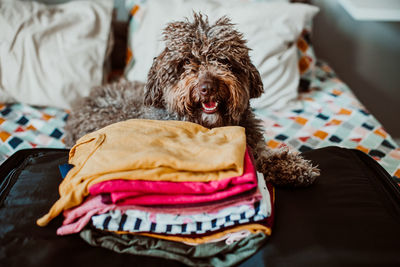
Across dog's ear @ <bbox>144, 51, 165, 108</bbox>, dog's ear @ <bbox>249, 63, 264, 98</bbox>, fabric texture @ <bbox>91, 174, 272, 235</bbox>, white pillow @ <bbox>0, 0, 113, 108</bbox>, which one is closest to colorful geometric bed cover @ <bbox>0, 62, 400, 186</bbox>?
white pillow @ <bbox>0, 0, 113, 108</bbox>

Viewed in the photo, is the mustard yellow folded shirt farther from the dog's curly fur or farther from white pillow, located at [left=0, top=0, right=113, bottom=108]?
white pillow, located at [left=0, top=0, right=113, bottom=108]

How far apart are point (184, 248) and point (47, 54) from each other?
177 centimetres

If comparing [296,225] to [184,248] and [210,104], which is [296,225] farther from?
[210,104]

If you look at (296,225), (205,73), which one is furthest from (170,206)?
(205,73)

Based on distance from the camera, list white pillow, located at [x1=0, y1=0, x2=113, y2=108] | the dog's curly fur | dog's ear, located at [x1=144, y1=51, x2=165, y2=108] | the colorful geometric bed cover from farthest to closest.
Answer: white pillow, located at [x1=0, y1=0, x2=113, y2=108] < the colorful geometric bed cover < dog's ear, located at [x1=144, y1=51, x2=165, y2=108] < the dog's curly fur

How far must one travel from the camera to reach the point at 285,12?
2.21 m

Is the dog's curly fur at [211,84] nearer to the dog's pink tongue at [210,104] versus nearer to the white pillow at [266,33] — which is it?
the dog's pink tongue at [210,104]

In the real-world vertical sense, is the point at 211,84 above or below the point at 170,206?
above

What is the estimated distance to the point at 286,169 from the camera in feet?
4.02

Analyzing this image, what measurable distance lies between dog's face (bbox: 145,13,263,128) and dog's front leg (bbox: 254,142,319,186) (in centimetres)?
24

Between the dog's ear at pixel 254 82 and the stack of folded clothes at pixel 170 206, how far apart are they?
0.56m

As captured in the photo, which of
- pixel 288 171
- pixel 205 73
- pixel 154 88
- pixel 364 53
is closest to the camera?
pixel 288 171

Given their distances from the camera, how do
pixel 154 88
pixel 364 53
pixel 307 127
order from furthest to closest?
pixel 364 53
pixel 307 127
pixel 154 88

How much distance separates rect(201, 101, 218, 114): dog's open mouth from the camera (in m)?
1.37
